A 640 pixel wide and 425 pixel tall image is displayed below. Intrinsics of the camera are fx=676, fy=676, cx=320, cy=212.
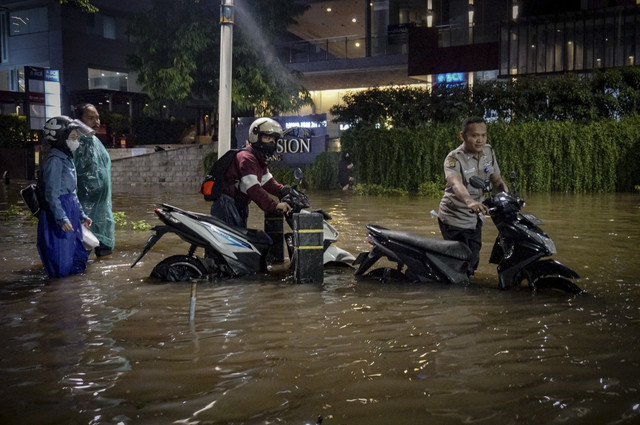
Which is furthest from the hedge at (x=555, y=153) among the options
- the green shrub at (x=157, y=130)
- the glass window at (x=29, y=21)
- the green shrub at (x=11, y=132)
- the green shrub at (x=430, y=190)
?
the glass window at (x=29, y=21)

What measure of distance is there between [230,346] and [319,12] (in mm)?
35714

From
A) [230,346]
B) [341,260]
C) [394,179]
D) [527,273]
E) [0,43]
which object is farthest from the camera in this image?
[0,43]

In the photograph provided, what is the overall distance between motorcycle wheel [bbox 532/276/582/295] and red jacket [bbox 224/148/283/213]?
2802mm

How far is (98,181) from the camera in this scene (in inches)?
332

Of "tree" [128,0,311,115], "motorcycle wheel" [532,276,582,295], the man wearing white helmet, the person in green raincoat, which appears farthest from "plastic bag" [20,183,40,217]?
"tree" [128,0,311,115]

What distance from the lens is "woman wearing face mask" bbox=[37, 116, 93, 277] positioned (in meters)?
7.21

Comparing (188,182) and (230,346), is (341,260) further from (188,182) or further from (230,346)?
(188,182)

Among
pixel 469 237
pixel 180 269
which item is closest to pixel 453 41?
pixel 469 237

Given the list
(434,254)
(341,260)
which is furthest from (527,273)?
(341,260)

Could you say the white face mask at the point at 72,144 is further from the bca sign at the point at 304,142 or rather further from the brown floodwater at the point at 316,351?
the bca sign at the point at 304,142

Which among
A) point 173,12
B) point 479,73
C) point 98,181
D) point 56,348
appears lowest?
point 56,348

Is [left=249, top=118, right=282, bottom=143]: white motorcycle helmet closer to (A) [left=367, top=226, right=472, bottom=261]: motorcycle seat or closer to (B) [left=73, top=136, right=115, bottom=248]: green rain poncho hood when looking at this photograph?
(A) [left=367, top=226, right=472, bottom=261]: motorcycle seat

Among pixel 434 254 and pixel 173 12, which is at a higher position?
pixel 173 12

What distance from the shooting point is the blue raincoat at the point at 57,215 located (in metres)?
7.20
